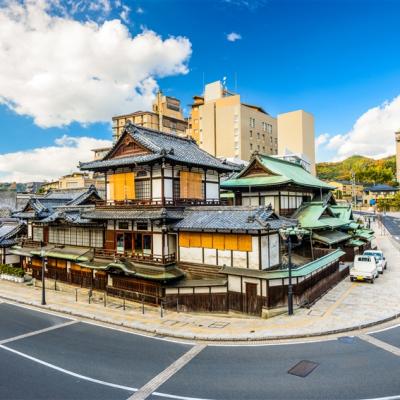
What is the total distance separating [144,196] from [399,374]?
20.5m

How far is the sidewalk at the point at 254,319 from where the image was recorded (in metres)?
18.9

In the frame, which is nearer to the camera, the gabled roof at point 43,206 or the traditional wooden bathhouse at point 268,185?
the traditional wooden bathhouse at point 268,185

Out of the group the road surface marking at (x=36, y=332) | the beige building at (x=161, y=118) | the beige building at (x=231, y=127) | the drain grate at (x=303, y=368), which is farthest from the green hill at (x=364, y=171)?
the road surface marking at (x=36, y=332)

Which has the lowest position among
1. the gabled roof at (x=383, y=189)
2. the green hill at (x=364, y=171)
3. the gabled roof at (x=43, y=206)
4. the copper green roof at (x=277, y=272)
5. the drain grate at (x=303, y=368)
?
the drain grate at (x=303, y=368)

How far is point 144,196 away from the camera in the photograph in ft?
89.0

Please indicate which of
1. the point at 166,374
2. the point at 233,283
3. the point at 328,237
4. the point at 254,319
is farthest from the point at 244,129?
the point at 166,374

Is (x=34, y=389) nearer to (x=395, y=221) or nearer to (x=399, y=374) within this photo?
(x=399, y=374)

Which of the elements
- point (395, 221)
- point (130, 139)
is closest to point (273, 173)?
point (130, 139)

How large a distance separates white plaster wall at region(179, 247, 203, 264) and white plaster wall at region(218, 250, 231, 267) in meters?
1.61

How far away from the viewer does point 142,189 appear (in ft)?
89.9

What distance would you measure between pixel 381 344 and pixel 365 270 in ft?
53.9

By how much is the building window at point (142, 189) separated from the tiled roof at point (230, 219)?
3774 mm

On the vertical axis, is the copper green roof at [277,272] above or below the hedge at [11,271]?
above

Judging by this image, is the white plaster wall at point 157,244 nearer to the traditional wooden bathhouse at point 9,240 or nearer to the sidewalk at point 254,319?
the sidewalk at point 254,319
